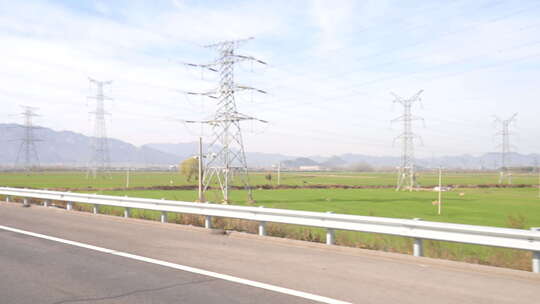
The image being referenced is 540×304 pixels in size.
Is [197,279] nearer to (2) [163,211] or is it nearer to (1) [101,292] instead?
(1) [101,292]

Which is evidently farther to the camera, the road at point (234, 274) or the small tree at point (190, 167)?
the small tree at point (190, 167)

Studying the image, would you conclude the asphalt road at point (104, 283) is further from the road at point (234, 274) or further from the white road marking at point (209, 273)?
the white road marking at point (209, 273)

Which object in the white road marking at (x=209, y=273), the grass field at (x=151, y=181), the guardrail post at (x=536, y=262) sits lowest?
the grass field at (x=151, y=181)

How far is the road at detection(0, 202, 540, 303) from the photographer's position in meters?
7.08

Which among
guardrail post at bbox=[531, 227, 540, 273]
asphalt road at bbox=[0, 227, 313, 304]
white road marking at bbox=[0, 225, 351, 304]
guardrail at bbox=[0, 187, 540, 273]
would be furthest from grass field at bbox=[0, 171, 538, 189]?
guardrail post at bbox=[531, 227, 540, 273]

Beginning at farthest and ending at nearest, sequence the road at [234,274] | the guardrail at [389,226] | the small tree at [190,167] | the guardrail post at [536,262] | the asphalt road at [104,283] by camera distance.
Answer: the small tree at [190,167]
the guardrail at [389,226]
the guardrail post at [536,262]
the road at [234,274]
the asphalt road at [104,283]

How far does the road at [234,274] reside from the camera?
279 inches

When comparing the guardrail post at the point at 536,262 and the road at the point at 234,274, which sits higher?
the guardrail post at the point at 536,262

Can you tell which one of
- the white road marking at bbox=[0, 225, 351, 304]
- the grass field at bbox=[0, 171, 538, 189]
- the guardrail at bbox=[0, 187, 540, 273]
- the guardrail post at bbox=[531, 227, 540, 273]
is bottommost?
the grass field at bbox=[0, 171, 538, 189]

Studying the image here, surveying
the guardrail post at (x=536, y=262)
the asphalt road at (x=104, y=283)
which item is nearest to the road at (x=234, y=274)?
the asphalt road at (x=104, y=283)

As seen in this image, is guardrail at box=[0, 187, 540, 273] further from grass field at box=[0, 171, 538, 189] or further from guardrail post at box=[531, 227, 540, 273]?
grass field at box=[0, 171, 538, 189]

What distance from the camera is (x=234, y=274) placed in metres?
8.59

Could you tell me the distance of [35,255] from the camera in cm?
1041

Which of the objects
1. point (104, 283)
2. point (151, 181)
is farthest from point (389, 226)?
point (151, 181)
